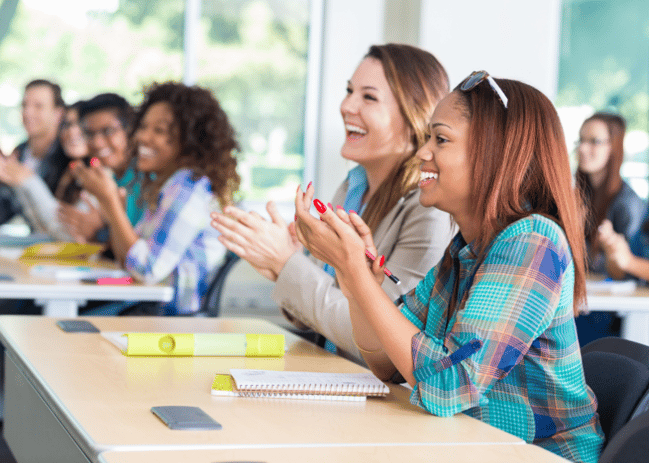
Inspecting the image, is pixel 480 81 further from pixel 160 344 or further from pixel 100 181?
pixel 100 181

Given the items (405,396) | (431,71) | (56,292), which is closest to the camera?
(405,396)

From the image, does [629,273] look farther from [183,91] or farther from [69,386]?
[69,386]

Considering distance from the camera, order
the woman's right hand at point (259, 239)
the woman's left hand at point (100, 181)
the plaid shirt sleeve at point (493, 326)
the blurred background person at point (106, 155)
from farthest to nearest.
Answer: the blurred background person at point (106, 155), the woman's left hand at point (100, 181), the woman's right hand at point (259, 239), the plaid shirt sleeve at point (493, 326)

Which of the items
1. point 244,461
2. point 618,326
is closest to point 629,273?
point 618,326

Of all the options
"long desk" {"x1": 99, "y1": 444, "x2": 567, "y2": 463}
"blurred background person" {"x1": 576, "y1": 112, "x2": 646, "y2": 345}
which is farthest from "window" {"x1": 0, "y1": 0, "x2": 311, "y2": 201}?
"long desk" {"x1": 99, "y1": 444, "x2": 567, "y2": 463}

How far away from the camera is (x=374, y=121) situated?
205cm

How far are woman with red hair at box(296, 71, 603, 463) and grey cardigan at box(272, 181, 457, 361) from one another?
0.28 m

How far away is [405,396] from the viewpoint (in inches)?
53.3

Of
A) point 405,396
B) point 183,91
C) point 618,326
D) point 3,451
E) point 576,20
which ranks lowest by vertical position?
point 3,451

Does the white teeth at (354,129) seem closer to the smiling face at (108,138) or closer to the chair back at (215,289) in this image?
the chair back at (215,289)

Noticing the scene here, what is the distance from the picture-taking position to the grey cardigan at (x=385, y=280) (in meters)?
1.73

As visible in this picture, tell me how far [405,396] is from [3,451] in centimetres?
217

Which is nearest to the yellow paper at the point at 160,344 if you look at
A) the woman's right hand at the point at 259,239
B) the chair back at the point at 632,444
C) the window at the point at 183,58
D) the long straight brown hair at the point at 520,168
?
the woman's right hand at the point at 259,239

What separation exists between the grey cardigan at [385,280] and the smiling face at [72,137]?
9.75 ft
